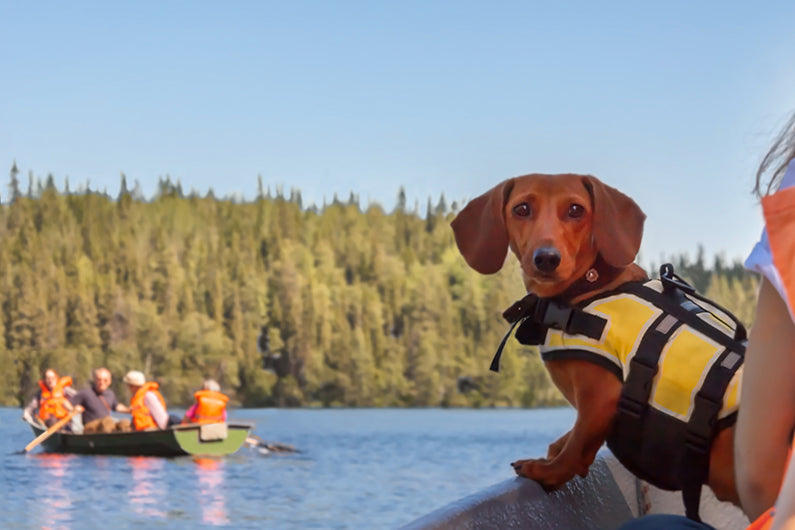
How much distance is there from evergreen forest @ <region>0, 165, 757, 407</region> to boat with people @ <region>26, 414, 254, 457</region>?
4854 cm

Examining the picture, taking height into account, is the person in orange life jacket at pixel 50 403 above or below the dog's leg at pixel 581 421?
below

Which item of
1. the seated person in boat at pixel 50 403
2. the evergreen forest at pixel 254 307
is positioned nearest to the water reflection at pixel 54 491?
the seated person in boat at pixel 50 403

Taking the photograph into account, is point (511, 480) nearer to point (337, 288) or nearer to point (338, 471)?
point (338, 471)

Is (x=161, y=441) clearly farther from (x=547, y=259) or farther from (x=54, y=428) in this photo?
(x=547, y=259)

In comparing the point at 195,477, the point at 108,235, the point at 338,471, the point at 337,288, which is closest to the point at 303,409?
the point at 337,288

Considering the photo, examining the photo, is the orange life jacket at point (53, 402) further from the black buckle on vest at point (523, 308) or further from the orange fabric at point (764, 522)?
the orange fabric at point (764, 522)

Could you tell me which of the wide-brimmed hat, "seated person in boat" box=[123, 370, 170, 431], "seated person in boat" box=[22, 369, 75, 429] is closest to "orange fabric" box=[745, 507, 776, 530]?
the wide-brimmed hat

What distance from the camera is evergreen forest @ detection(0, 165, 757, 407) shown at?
82.5 metres

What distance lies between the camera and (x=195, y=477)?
1324 inches

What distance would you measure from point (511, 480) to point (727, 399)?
39 cm

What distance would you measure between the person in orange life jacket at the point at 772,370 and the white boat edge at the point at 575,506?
1.72ft

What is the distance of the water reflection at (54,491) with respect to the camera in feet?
98.7

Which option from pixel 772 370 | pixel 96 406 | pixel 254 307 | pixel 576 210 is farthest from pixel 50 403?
pixel 254 307

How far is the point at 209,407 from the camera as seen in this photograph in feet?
87.7
